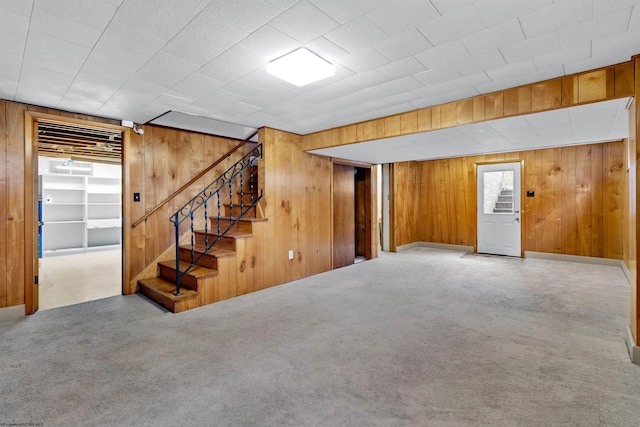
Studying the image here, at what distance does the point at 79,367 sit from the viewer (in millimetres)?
2205

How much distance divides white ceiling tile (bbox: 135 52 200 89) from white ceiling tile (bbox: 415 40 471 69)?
1762mm

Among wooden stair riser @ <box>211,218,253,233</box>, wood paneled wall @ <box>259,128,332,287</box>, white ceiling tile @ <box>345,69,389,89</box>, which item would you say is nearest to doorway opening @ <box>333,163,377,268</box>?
wood paneled wall @ <box>259,128,332,287</box>

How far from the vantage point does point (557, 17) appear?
1779 millimetres

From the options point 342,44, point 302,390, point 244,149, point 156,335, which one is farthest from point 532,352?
point 244,149

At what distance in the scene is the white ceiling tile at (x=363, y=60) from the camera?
Result: 7.23 ft

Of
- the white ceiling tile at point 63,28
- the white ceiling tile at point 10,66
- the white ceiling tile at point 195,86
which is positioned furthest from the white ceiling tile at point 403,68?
Result: the white ceiling tile at point 10,66

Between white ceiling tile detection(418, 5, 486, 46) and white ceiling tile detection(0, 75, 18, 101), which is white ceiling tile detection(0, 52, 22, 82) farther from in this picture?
white ceiling tile detection(418, 5, 486, 46)

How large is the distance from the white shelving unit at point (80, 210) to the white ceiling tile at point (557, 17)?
31.0ft

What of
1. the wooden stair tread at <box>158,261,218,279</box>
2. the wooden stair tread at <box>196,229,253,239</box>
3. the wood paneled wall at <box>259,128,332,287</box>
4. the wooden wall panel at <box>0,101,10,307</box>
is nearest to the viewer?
the wooden wall panel at <box>0,101,10,307</box>

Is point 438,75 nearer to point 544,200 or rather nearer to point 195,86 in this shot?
point 195,86

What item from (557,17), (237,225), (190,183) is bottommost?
(237,225)

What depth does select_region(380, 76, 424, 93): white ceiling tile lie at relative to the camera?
2670mm

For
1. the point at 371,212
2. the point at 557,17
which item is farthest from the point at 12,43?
the point at 371,212

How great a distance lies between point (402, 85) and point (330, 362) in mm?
2424
